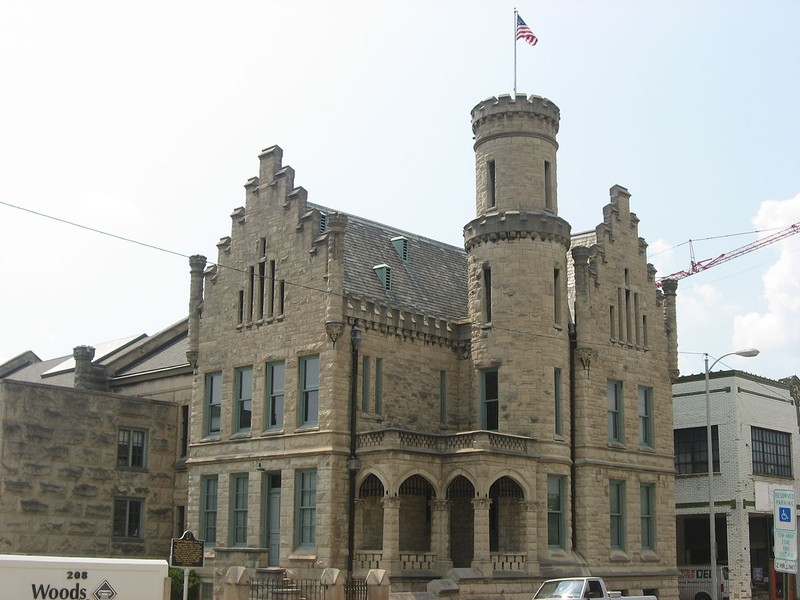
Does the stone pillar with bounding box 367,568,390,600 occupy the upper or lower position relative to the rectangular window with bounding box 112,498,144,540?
lower

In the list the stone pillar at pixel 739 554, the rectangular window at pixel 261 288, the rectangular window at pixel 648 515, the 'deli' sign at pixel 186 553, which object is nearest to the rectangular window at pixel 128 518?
the rectangular window at pixel 261 288

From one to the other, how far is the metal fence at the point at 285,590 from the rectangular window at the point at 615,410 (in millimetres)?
13657

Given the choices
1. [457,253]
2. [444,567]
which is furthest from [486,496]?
[457,253]

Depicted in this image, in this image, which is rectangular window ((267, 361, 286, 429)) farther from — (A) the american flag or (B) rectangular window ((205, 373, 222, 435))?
(A) the american flag

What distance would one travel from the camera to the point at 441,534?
3453 centimetres

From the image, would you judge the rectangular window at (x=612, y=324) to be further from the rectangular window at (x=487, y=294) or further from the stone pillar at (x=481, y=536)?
the stone pillar at (x=481, y=536)

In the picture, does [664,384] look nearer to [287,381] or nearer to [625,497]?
[625,497]

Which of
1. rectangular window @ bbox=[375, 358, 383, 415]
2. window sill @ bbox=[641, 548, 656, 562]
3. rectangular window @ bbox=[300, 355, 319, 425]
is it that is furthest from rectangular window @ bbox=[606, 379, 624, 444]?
rectangular window @ bbox=[300, 355, 319, 425]

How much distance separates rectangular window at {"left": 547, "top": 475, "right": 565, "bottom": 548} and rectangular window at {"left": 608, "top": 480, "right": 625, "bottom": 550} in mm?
2795

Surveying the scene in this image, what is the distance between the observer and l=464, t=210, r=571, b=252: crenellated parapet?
38.5 meters

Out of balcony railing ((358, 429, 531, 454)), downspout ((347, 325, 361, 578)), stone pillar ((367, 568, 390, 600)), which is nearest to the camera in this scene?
stone pillar ((367, 568, 390, 600))

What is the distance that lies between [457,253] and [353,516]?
16029 millimetres

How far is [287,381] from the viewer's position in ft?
123

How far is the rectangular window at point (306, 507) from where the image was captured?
3600 cm
